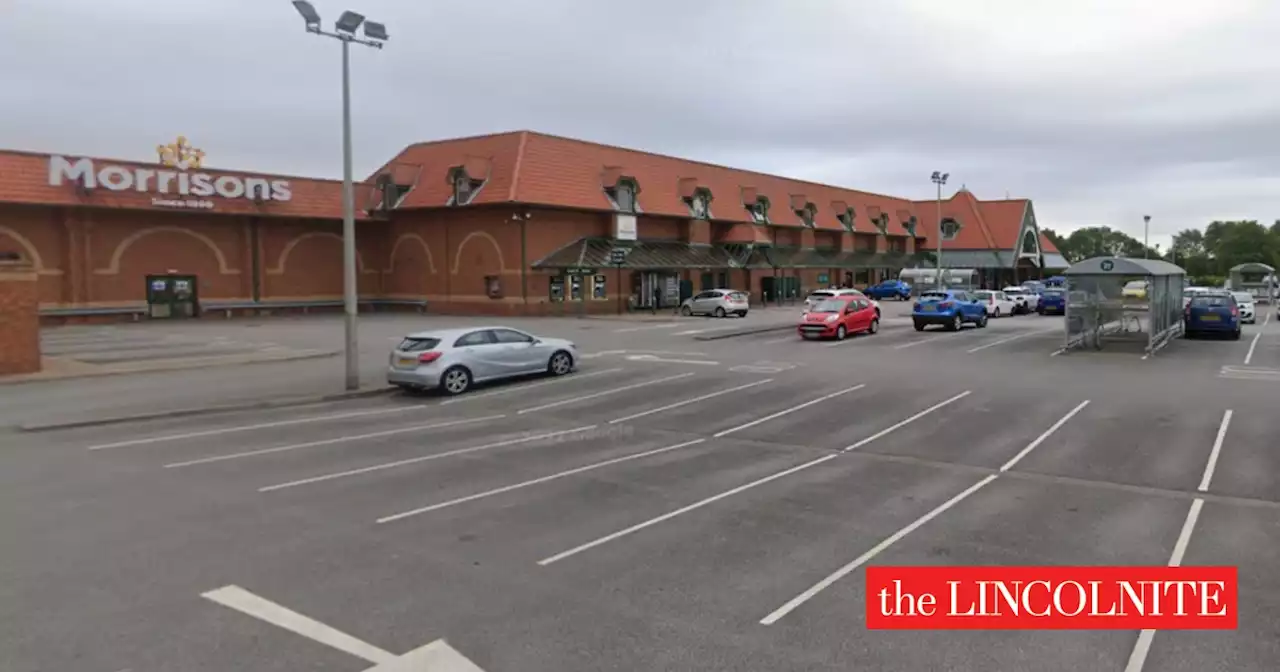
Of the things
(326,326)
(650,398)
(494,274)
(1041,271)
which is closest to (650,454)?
(650,398)

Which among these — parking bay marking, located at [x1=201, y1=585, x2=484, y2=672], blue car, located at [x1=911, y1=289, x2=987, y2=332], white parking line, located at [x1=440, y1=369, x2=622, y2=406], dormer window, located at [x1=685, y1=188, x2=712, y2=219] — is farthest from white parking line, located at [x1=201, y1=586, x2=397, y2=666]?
dormer window, located at [x1=685, y1=188, x2=712, y2=219]

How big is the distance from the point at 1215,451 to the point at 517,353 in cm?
1363

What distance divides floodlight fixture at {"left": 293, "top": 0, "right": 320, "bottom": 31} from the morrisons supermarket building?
2464 cm

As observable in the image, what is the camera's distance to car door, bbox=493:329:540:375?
19.2 metres

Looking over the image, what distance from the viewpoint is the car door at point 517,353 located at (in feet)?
63.2

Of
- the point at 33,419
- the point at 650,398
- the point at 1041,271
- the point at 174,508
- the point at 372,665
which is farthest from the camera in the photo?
the point at 1041,271

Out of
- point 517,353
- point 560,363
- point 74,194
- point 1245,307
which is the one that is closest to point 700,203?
point 1245,307

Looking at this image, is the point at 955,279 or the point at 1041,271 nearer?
the point at 955,279

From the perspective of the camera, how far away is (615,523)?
8.21 metres

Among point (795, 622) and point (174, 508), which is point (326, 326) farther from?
point (795, 622)

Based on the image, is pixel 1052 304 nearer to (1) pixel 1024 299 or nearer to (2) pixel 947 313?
(1) pixel 1024 299

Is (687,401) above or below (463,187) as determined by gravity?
below

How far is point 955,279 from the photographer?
62.1 meters

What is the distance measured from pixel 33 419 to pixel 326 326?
866 inches
